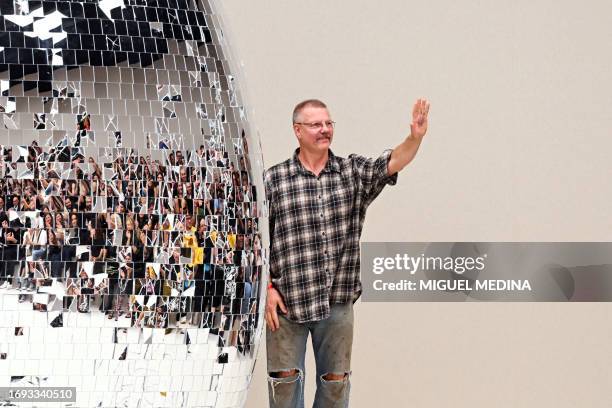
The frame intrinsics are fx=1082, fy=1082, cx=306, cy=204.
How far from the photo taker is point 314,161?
253cm

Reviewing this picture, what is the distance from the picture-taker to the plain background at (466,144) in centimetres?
363

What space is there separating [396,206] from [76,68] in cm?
240

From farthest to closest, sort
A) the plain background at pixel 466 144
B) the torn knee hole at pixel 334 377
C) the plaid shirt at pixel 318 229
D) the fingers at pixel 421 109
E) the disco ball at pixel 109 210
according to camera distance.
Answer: the plain background at pixel 466 144
the torn knee hole at pixel 334 377
the plaid shirt at pixel 318 229
the fingers at pixel 421 109
the disco ball at pixel 109 210

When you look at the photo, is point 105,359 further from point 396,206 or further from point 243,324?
point 396,206

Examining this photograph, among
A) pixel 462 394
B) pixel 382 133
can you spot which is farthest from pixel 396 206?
pixel 462 394

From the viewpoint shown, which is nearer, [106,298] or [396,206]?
[106,298]

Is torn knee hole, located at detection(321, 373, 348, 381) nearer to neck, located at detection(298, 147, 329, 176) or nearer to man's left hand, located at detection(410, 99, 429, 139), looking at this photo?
neck, located at detection(298, 147, 329, 176)

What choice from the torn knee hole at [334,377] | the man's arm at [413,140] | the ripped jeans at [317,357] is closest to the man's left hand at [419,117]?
the man's arm at [413,140]

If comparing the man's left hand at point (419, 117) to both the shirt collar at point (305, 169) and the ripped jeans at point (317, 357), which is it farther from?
the ripped jeans at point (317, 357)

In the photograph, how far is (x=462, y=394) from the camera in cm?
375

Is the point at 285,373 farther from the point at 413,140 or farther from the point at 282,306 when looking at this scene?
the point at 413,140

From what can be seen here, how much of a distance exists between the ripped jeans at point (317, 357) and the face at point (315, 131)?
1.23 ft

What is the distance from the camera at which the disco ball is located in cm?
134

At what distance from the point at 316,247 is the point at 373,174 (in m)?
0.21
